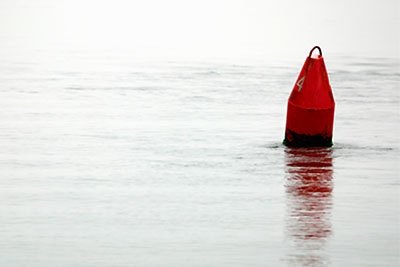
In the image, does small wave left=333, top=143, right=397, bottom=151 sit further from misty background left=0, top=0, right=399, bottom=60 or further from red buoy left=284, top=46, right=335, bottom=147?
misty background left=0, top=0, right=399, bottom=60

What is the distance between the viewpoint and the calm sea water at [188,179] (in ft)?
32.4

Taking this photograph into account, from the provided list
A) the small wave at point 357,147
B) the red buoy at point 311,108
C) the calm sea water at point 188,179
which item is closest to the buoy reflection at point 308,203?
the calm sea water at point 188,179

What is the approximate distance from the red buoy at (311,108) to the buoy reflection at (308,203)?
6.0 inches

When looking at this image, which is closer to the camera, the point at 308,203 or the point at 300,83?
the point at 308,203

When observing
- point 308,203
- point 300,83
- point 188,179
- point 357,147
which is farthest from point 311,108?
point 308,203

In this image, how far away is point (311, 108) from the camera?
1536 cm

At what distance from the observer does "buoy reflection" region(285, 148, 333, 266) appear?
9.82m

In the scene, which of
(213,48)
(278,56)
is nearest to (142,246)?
(278,56)

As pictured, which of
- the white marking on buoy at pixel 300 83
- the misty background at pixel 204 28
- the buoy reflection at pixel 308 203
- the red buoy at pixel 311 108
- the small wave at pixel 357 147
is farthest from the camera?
the misty background at pixel 204 28

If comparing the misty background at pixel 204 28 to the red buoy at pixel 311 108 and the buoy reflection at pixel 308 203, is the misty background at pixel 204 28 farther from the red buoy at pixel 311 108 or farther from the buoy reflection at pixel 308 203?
the buoy reflection at pixel 308 203

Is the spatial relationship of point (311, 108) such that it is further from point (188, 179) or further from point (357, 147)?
point (188, 179)

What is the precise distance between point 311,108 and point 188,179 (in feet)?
8.33

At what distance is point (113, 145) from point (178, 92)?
7676 mm

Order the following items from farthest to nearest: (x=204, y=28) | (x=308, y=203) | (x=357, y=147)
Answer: (x=204, y=28) < (x=357, y=147) < (x=308, y=203)
